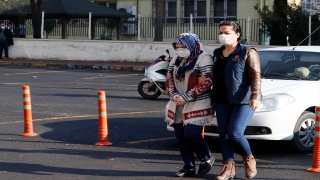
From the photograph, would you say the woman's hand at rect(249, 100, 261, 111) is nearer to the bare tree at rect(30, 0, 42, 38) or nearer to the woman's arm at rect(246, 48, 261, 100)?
the woman's arm at rect(246, 48, 261, 100)

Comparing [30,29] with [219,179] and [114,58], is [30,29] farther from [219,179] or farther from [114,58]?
[219,179]

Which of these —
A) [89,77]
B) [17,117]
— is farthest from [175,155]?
[89,77]

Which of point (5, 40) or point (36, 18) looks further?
point (36, 18)

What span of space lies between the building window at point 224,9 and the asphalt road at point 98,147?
939 inches

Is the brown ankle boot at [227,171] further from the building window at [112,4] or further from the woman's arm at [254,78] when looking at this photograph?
the building window at [112,4]

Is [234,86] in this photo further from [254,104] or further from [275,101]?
[275,101]

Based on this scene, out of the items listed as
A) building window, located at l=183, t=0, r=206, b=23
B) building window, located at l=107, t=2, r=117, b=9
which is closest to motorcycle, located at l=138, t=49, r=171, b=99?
building window, located at l=183, t=0, r=206, b=23

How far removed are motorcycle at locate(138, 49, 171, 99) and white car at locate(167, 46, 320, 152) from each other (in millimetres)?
5682

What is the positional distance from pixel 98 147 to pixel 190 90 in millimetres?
2802

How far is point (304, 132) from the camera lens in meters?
9.19

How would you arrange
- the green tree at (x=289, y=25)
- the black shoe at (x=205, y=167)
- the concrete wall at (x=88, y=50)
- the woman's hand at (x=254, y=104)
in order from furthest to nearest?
A: the concrete wall at (x=88, y=50)
the green tree at (x=289, y=25)
the black shoe at (x=205, y=167)
the woman's hand at (x=254, y=104)

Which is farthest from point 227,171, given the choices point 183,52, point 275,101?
point 275,101

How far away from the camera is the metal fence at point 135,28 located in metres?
29.3

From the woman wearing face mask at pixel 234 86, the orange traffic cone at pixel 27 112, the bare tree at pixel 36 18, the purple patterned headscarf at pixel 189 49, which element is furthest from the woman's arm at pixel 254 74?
the bare tree at pixel 36 18
